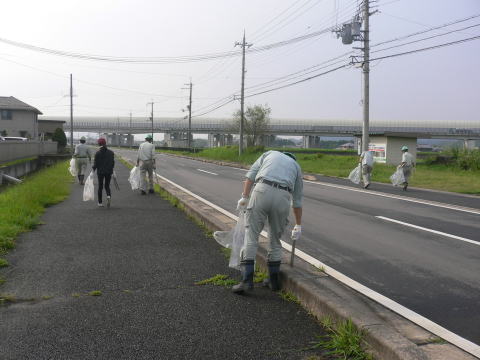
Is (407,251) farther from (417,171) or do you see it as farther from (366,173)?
(417,171)

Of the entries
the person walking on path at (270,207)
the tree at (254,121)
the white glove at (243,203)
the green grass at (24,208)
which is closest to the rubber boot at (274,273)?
the person walking on path at (270,207)

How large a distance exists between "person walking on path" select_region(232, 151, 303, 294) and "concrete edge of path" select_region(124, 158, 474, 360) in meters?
0.31

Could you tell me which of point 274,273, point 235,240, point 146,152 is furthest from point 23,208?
point 274,273

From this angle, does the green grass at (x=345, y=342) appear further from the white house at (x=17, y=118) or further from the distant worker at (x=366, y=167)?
the white house at (x=17, y=118)

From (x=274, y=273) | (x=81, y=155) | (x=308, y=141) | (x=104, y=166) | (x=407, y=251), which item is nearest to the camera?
(x=274, y=273)

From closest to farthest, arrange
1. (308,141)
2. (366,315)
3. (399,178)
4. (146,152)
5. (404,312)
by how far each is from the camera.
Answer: (366,315) → (404,312) → (146,152) → (399,178) → (308,141)

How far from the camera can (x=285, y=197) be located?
4.70m

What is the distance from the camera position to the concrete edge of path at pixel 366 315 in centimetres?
299

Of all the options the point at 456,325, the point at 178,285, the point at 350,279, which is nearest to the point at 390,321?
the point at 456,325

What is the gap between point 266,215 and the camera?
188 inches

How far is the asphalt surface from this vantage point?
333 centimetres

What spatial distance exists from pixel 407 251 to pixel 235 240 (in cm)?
292

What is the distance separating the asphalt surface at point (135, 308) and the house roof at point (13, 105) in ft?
160

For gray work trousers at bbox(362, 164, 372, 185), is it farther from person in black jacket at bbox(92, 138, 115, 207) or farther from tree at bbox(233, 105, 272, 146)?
tree at bbox(233, 105, 272, 146)
